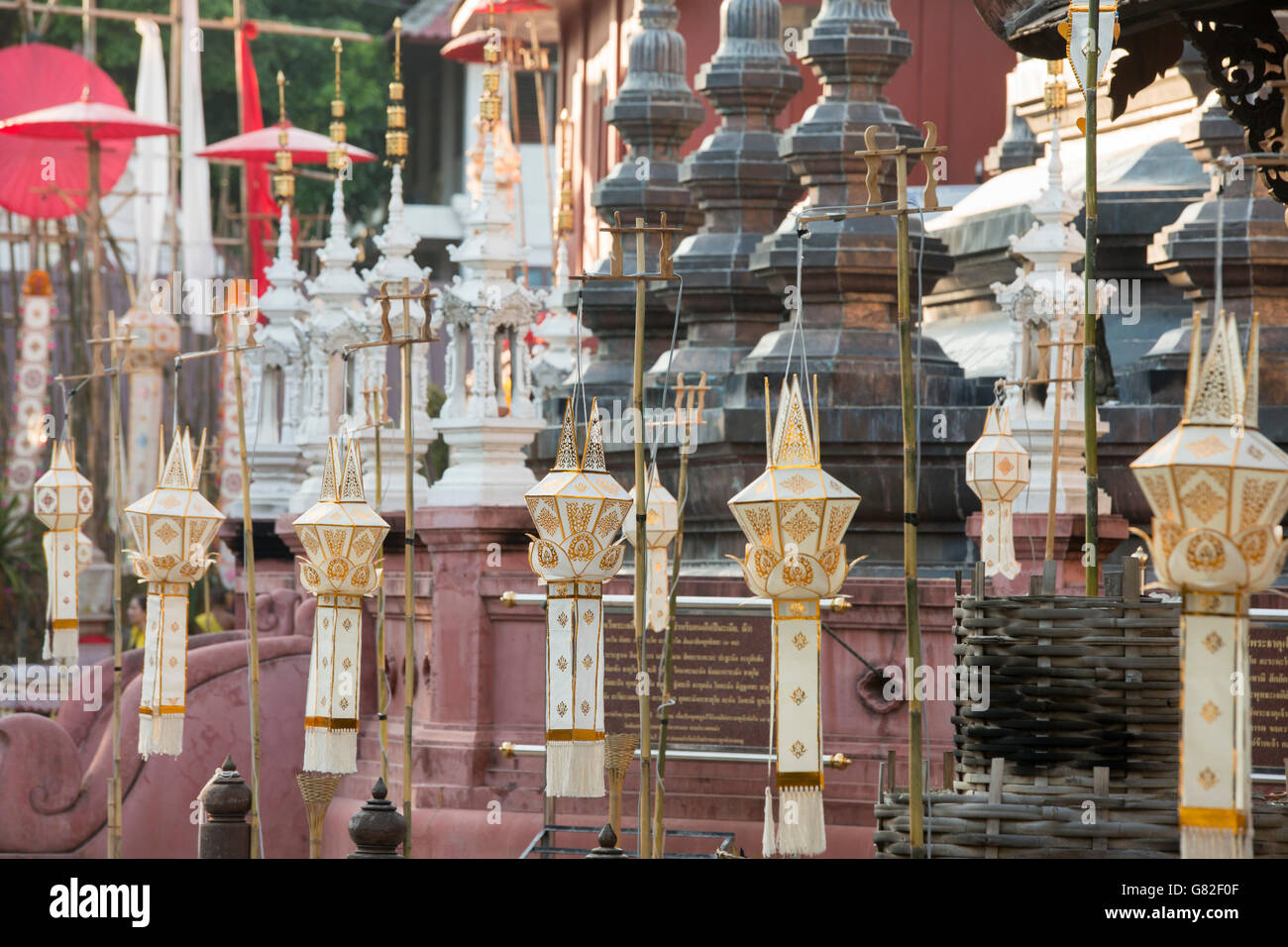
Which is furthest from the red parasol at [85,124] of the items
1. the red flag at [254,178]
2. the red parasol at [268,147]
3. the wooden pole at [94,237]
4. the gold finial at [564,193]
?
the gold finial at [564,193]

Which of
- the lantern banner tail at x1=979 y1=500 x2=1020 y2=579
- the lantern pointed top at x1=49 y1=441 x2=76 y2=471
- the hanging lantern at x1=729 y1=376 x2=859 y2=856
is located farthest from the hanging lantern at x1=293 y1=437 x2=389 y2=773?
the lantern pointed top at x1=49 y1=441 x2=76 y2=471

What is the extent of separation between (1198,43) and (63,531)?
6733mm

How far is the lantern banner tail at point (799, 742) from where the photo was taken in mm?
Answer: 7848

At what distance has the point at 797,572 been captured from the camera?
7.86 m

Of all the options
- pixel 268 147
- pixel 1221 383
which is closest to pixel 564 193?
pixel 268 147

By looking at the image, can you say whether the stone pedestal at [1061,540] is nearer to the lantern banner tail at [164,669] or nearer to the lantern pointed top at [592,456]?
the lantern pointed top at [592,456]

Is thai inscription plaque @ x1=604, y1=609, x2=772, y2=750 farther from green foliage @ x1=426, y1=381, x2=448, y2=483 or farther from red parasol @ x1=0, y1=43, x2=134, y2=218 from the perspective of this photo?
red parasol @ x1=0, y1=43, x2=134, y2=218

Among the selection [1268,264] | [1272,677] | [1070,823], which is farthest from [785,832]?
[1268,264]

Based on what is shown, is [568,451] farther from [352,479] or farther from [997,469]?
[997,469]

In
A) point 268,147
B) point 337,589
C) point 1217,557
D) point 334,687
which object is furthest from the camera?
point 268,147
